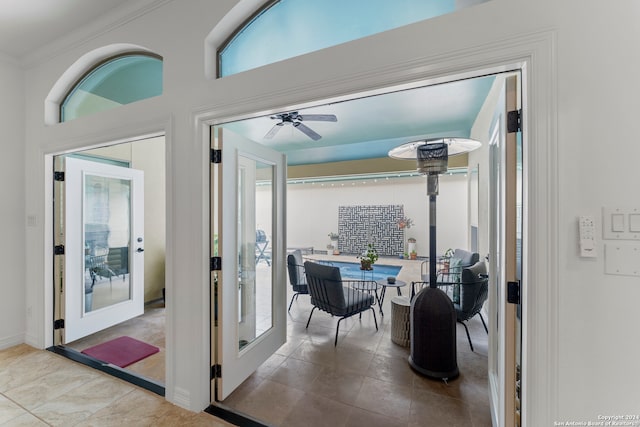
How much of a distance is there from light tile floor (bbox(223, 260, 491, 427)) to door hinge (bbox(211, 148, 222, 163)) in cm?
179

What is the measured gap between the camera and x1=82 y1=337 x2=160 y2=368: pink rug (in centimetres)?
261

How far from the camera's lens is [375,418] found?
73.9 inches

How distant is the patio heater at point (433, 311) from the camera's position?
223 centimetres

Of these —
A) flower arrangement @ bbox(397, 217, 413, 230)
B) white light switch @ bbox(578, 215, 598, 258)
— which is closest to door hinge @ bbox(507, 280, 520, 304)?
white light switch @ bbox(578, 215, 598, 258)

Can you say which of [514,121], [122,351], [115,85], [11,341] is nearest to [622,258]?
[514,121]

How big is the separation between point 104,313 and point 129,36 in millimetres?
3019

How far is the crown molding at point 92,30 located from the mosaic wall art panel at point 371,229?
24.5 feet

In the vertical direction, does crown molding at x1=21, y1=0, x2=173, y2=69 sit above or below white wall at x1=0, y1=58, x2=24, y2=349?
above

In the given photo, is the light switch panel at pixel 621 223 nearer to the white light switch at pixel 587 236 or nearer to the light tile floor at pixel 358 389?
the white light switch at pixel 587 236

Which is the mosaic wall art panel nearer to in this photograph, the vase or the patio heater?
the vase

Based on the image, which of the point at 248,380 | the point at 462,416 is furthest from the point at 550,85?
the point at 248,380

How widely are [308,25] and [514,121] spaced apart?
134 centimetres

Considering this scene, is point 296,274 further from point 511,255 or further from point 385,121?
point 511,255

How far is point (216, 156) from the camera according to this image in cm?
196
